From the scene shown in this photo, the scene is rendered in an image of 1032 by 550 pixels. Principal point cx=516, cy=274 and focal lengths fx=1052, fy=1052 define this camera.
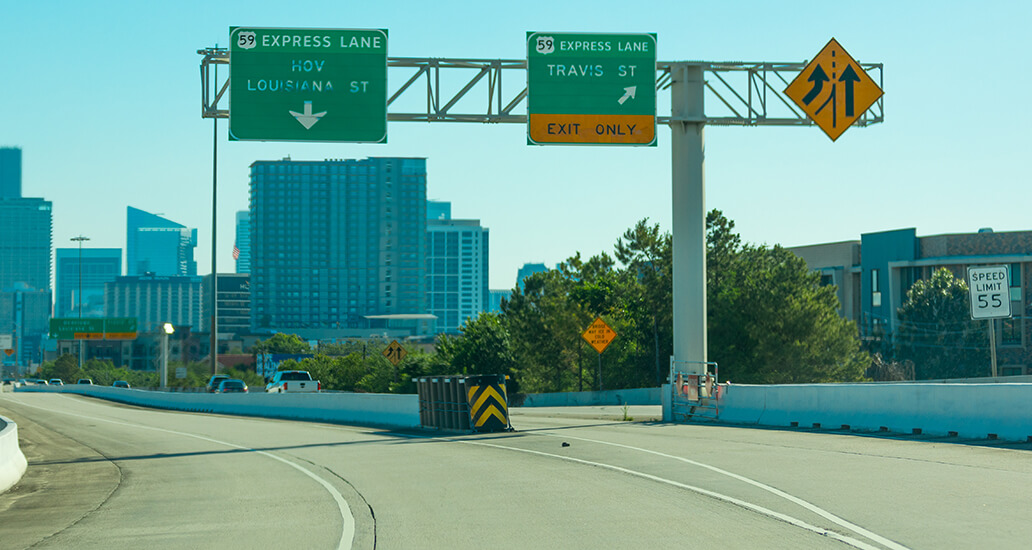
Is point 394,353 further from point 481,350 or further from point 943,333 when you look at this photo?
point 943,333

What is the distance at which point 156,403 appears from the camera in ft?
194

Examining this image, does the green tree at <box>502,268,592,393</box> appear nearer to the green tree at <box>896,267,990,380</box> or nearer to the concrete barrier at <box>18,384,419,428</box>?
the green tree at <box>896,267,990,380</box>

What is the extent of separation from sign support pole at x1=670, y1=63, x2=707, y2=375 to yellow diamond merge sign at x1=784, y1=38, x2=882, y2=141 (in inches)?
94.5

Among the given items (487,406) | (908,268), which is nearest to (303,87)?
(487,406)

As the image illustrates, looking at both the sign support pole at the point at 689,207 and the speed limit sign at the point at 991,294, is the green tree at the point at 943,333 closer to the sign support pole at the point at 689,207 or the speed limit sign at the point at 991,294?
the sign support pole at the point at 689,207

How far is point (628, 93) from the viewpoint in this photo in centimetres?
2533

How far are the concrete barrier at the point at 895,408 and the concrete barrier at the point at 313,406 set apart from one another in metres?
9.67

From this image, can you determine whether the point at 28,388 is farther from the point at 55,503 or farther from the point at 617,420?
the point at 55,503

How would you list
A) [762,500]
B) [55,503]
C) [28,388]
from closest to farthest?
[762,500] → [55,503] → [28,388]

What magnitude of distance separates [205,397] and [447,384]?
91.0ft

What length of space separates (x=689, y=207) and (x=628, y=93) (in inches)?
134

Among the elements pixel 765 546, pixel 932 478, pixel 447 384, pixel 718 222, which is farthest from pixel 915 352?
pixel 765 546

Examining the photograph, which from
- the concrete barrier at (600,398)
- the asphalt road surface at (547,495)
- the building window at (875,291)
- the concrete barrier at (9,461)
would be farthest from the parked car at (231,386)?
the building window at (875,291)

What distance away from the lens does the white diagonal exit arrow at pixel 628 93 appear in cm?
2525
